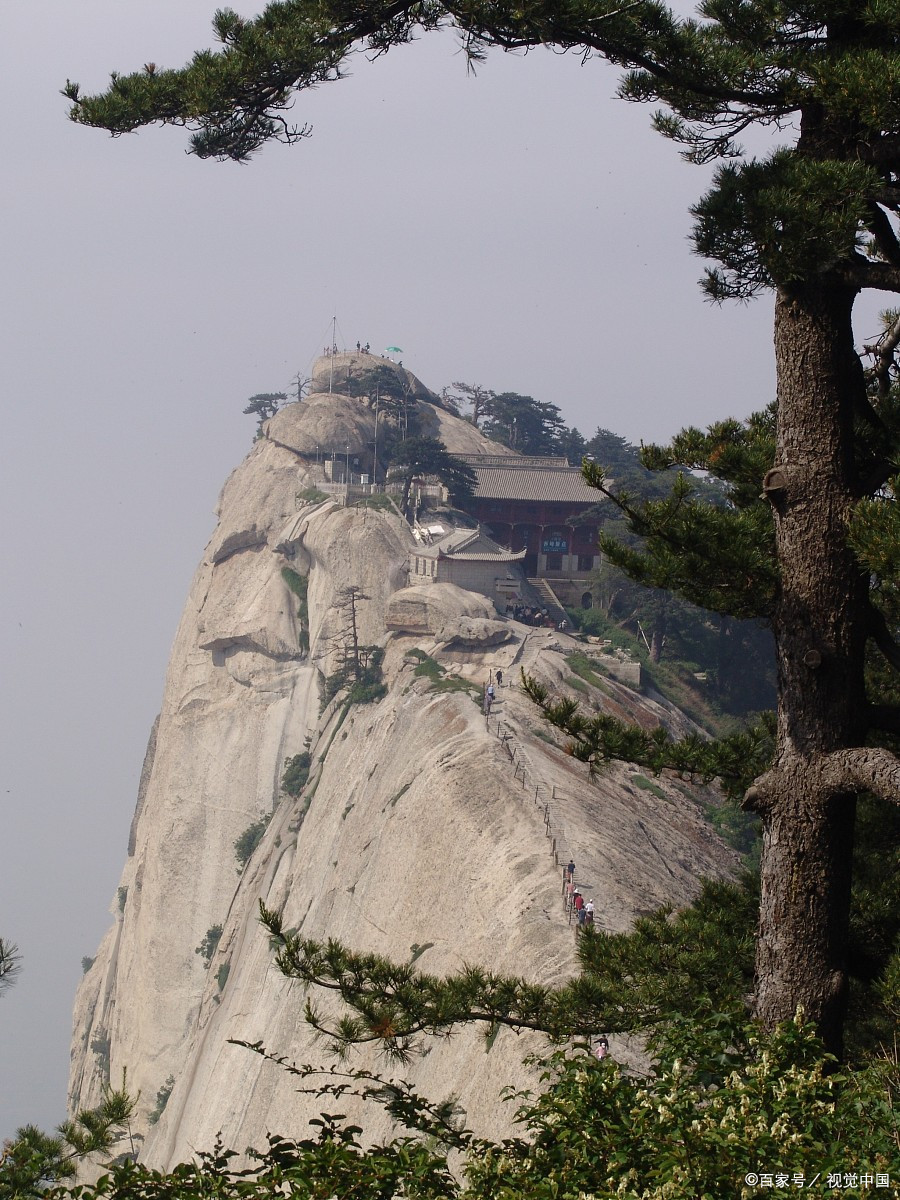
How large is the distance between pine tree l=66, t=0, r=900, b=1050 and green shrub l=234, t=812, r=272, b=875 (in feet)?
151

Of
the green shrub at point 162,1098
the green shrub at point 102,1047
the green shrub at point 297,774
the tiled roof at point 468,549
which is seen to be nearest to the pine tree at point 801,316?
the tiled roof at point 468,549

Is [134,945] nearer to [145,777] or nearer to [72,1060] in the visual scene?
[72,1060]

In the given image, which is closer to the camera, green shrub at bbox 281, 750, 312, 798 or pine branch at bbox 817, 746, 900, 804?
pine branch at bbox 817, 746, 900, 804

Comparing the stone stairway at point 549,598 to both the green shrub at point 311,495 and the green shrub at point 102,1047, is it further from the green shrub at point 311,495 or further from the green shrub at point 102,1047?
the green shrub at point 102,1047

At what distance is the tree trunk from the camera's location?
8555 millimetres

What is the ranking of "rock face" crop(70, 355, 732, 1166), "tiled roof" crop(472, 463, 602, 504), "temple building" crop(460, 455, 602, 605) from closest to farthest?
"rock face" crop(70, 355, 732, 1166) < "temple building" crop(460, 455, 602, 605) < "tiled roof" crop(472, 463, 602, 504)

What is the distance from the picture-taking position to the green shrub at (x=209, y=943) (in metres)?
51.8

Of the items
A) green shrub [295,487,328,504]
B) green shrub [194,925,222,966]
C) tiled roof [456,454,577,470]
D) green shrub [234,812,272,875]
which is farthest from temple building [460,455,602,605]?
green shrub [194,925,222,966]

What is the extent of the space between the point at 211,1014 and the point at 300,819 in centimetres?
744

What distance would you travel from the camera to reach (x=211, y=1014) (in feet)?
139

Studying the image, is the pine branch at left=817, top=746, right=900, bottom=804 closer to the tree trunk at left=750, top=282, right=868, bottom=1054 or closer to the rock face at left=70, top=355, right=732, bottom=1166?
the tree trunk at left=750, top=282, right=868, bottom=1054

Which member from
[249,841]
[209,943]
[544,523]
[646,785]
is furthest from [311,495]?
[646,785]

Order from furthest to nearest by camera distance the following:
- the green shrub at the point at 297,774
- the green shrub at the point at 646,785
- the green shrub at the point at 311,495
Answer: the green shrub at the point at 311,495, the green shrub at the point at 297,774, the green shrub at the point at 646,785

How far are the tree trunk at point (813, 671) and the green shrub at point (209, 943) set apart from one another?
45.9 meters
